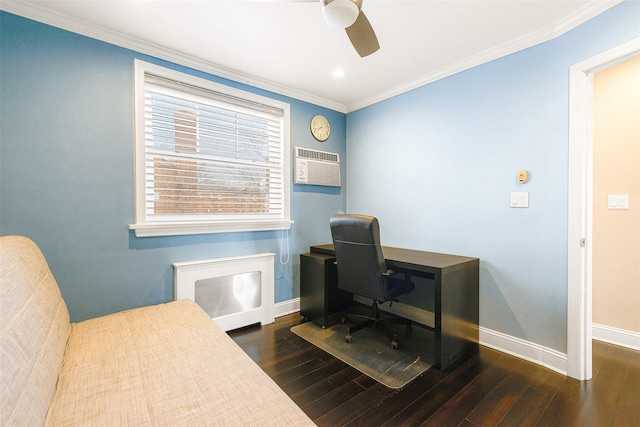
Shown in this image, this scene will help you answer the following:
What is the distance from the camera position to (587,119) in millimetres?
1792

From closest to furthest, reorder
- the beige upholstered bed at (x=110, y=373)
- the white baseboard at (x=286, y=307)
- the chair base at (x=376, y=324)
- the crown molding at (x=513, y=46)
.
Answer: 1. the beige upholstered bed at (x=110, y=373)
2. the crown molding at (x=513, y=46)
3. the chair base at (x=376, y=324)
4. the white baseboard at (x=286, y=307)

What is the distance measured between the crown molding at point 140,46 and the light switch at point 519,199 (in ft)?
7.39

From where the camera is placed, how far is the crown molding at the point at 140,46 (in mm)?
1738

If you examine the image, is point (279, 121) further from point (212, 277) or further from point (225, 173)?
point (212, 277)

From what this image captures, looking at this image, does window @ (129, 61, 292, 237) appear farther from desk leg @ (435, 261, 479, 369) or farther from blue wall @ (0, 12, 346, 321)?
desk leg @ (435, 261, 479, 369)

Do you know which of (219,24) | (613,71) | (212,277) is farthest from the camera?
(212,277)

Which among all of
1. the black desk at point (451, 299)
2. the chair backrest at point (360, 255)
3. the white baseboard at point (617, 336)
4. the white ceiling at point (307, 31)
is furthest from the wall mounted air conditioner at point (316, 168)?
the white baseboard at point (617, 336)

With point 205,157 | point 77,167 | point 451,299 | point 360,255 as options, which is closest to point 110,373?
point 77,167

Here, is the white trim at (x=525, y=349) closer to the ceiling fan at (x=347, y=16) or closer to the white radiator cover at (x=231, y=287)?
the white radiator cover at (x=231, y=287)

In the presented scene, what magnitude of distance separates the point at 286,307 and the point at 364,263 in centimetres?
123

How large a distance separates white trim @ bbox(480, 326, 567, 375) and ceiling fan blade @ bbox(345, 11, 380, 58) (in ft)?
7.72

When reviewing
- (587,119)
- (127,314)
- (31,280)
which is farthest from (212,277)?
(587,119)

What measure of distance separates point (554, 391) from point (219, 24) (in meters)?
3.28

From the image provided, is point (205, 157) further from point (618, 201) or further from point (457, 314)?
point (618, 201)
